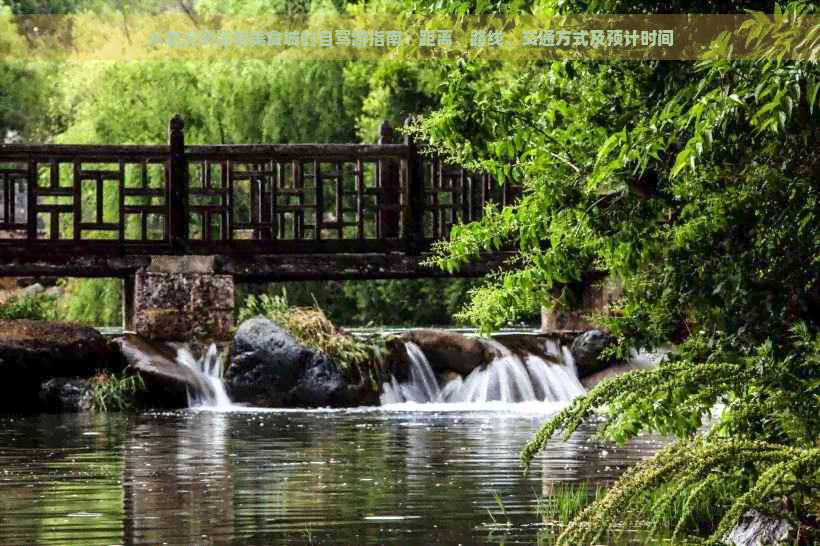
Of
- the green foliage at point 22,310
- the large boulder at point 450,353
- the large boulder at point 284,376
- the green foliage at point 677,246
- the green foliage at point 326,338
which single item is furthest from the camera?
the green foliage at point 22,310

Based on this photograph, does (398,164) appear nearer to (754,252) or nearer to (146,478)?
(146,478)

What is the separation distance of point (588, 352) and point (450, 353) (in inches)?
75.8

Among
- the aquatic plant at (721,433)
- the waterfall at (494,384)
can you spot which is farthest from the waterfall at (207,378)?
the aquatic plant at (721,433)

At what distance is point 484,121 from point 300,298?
2763 cm

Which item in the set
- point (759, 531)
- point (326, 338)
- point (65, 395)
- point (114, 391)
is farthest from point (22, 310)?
point (759, 531)

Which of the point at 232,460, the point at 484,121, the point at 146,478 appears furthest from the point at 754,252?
the point at 232,460

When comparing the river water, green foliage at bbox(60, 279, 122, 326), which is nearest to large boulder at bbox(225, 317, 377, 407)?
the river water

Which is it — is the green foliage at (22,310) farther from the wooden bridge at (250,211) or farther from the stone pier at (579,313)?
the stone pier at (579,313)

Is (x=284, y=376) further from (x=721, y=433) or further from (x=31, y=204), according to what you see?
(x=721, y=433)

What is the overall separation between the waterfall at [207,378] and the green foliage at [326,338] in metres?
0.87

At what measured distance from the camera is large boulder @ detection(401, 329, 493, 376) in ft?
83.6

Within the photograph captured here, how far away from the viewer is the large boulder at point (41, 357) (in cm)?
2359

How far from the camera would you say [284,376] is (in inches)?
949

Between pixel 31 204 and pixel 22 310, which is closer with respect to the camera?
pixel 31 204
